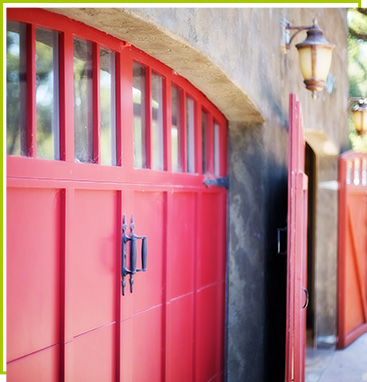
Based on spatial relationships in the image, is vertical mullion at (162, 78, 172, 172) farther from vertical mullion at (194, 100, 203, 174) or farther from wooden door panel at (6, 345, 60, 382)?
wooden door panel at (6, 345, 60, 382)

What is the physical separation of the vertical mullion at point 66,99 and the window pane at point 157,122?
1.03 meters

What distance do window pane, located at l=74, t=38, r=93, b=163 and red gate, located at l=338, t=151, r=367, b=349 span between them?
5597 millimetres

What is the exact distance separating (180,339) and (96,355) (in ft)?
3.97

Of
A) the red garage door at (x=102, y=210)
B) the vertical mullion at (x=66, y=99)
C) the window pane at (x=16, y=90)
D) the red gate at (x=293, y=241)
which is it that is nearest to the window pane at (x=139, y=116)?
the red garage door at (x=102, y=210)

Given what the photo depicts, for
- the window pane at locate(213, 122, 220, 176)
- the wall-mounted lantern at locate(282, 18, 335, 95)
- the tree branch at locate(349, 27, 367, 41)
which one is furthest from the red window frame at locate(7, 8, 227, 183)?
the tree branch at locate(349, 27, 367, 41)

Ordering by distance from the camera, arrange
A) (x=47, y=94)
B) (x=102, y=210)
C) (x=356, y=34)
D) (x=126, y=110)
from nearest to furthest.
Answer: (x=47, y=94)
(x=102, y=210)
(x=126, y=110)
(x=356, y=34)

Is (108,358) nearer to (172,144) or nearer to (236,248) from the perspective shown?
(172,144)

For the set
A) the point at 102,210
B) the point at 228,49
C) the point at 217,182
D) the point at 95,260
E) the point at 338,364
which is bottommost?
the point at 338,364

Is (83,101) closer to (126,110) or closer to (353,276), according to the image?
(126,110)

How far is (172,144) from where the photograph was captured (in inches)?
171

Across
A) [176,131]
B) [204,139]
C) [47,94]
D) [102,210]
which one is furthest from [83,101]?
[204,139]

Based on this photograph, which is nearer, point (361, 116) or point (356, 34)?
point (361, 116)

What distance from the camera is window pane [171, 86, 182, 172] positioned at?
171 inches

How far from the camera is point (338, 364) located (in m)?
7.39
